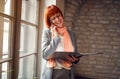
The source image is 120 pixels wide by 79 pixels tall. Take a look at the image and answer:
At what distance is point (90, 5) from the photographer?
13.4 feet

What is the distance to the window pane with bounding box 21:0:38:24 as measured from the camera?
8.16 feet

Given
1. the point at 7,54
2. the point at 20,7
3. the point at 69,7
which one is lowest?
the point at 7,54

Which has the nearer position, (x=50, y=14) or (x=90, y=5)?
(x=50, y=14)

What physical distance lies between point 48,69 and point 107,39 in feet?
8.38

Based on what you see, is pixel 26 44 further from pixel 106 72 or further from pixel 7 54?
pixel 106 72

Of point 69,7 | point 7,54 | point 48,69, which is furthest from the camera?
point 69,7

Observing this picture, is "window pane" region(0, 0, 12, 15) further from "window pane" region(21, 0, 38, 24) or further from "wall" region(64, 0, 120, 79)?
"wall" region(64, 0, 120, 79)

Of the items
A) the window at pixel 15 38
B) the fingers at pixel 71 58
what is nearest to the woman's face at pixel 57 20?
the fingers at pixel 71 58

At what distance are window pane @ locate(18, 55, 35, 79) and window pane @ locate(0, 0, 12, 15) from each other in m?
0.62

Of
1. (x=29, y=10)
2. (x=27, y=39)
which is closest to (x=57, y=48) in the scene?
(x=27, y=39)

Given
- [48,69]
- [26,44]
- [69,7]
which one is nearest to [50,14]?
[48,69]

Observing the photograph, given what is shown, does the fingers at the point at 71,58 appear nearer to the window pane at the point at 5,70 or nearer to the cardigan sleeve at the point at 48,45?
the cardigan sleeve at the point at 48,45

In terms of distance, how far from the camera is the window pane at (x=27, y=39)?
244 cm

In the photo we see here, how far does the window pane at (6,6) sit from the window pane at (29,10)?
348 millimetres
